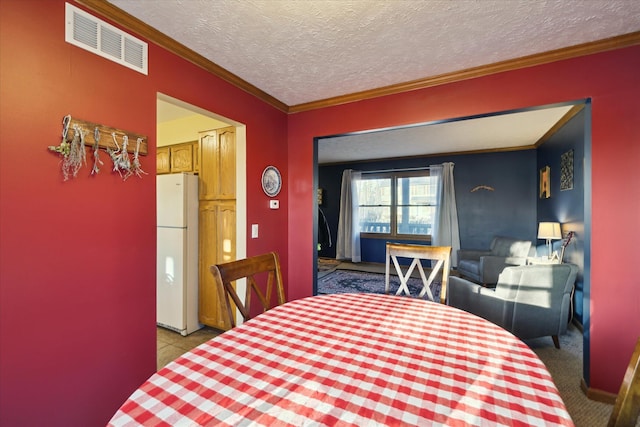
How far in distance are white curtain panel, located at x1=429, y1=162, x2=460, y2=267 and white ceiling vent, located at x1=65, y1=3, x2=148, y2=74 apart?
5.00m

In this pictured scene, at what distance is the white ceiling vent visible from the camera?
1346 mm

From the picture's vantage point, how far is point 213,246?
281cm

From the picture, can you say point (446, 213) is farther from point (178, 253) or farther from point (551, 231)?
point (178, 253)

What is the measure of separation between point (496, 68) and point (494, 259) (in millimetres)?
2808

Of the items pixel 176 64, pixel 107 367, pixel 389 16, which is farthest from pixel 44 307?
pixel 389 16

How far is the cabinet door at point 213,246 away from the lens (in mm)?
2701

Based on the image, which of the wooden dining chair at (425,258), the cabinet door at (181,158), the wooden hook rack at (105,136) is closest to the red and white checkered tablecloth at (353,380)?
Result: the wooden dining chair at (425,258)

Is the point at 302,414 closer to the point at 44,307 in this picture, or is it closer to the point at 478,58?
the point at 44,307

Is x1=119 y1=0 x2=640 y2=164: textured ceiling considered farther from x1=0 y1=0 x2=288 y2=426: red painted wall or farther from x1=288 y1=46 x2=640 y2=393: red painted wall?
x1=0 y1=0 x2=288 y2=426: red painted wall

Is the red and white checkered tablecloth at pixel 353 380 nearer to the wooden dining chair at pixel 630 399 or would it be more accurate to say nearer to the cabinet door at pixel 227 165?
the wooden dining chair at pixel 630 399

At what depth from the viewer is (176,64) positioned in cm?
184

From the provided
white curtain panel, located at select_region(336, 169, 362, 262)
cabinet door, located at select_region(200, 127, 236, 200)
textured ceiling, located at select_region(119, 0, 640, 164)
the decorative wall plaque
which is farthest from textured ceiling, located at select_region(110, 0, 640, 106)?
white curtain panel, located at select_region(336, 169, 362, 262)

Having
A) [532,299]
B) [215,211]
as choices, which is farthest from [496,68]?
[215,211]

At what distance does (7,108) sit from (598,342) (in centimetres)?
345
